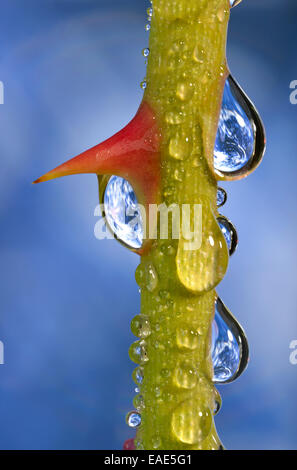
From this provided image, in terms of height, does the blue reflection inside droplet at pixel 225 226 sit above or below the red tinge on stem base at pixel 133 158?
below
